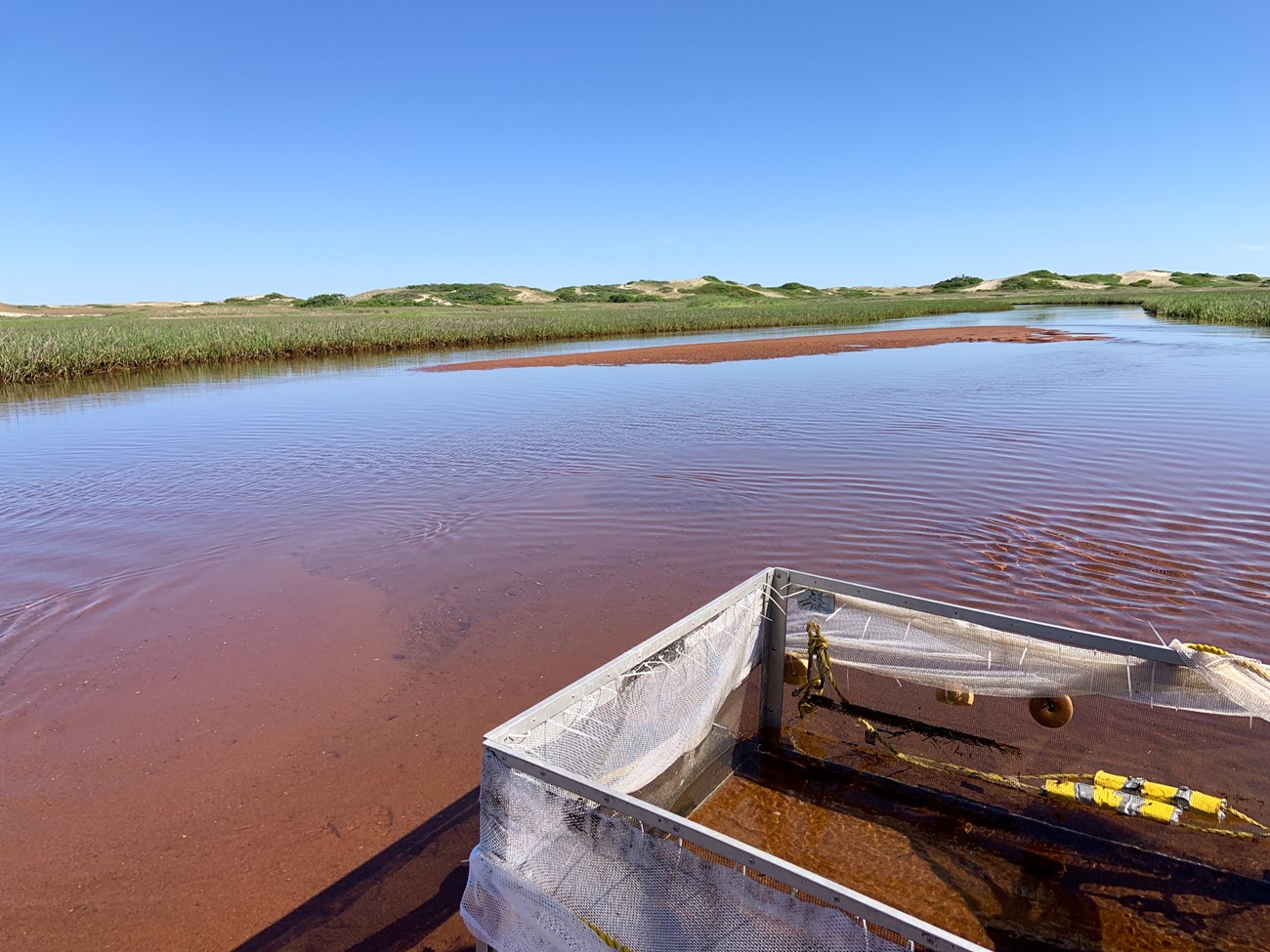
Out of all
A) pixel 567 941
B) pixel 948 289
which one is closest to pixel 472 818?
pixel 567 941

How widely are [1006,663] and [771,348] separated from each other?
2802cm

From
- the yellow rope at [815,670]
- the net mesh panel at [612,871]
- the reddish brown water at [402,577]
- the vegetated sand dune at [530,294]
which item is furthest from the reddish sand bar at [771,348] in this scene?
the vegetated sand dune at [530,294]

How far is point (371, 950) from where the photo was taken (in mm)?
2801

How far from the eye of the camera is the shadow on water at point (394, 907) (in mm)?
2832

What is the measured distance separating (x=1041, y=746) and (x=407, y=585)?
4456 millimetres

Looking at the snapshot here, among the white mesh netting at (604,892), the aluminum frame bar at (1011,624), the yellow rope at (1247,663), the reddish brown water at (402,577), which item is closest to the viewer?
the white mesh netting at (604,892)

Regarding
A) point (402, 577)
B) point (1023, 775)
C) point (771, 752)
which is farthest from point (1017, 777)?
point (402, 577)

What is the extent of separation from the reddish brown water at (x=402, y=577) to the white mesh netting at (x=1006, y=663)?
5.67ft

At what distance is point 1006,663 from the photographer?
10.9 ft

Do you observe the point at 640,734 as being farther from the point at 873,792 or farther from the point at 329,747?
the point at 329,747

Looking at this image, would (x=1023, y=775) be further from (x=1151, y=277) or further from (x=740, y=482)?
(x=1151, y=277)

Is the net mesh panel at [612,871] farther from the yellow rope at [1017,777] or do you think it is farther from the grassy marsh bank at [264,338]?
the grassy marsh bank at [264,338]

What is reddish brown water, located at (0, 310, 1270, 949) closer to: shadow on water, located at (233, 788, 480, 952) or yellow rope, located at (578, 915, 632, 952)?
shadow on water, located at (233, 788, 480, 952)

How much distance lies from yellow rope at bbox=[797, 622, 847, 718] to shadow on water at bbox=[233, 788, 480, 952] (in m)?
1.68
